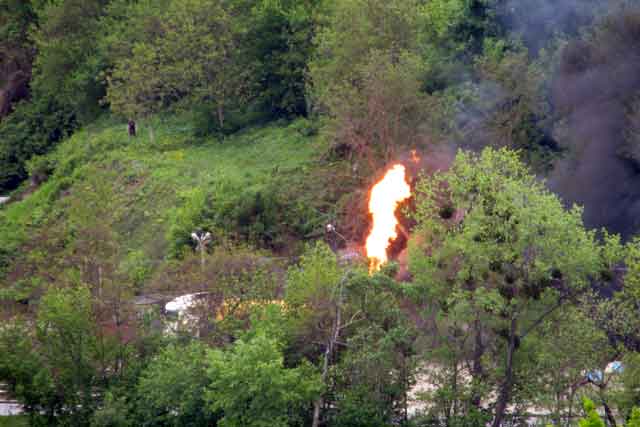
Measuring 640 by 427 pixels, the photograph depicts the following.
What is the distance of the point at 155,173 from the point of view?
56844 millimetres

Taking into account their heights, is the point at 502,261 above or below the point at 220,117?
below

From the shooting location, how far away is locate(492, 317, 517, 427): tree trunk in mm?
29188

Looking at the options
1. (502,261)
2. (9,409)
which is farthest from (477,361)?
(9,409)

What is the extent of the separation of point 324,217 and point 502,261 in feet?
60.9

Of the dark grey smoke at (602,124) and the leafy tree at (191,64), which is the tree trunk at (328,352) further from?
the leafy tree at (191,64)

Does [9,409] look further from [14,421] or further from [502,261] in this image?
[502,261]

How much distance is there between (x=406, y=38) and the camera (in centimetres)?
5094

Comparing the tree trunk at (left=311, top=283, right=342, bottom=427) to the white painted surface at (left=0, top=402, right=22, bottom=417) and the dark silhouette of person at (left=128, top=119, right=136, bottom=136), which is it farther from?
the dark silhouette of person at (left=128, top=119, right=136, bottom=136)

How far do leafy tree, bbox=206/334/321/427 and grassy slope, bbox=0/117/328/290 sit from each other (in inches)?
738

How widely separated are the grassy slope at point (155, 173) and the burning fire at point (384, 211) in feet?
36.0

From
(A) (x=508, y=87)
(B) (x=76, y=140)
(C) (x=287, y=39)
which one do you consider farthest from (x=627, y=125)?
(B) (x=76, y=140)

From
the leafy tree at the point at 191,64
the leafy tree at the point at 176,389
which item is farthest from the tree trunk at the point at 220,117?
the leafy tree at the point at 176,389

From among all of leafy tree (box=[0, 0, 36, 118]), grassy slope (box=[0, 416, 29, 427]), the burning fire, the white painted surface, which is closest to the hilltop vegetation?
grassy slope (box=[0, 416, 29, 427])

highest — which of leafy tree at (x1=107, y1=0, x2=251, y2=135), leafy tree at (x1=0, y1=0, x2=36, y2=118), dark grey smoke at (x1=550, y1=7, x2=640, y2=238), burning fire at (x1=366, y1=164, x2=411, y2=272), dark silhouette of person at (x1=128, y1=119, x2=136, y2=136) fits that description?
leafy tree at (x1=0, y1=0, x2=36, y2=118)
